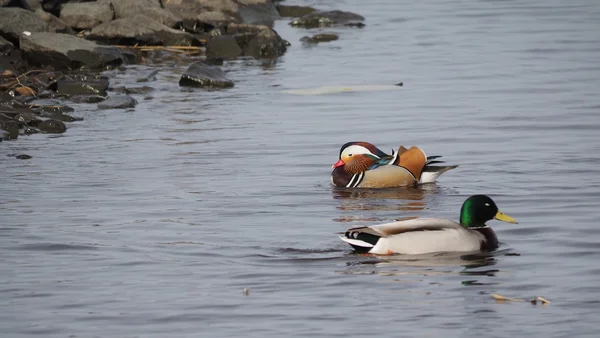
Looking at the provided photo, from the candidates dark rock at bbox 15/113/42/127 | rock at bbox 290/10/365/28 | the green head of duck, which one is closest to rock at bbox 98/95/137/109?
dark rock at bbox 15/113/42/127

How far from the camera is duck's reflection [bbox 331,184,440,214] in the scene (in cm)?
1398

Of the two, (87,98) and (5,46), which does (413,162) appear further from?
(5,46)

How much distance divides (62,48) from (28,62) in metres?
0.68

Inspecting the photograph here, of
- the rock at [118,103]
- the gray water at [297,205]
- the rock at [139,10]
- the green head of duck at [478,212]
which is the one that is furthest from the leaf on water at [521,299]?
the rock at [139,10]

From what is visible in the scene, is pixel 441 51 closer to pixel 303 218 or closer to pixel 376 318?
pixel 303 218

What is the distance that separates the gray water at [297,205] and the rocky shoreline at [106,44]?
22.3 inches

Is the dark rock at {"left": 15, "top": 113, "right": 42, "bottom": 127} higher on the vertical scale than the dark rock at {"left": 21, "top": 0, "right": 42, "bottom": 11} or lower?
lower

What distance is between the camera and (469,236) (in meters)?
11.5

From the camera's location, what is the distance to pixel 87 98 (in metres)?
21.4

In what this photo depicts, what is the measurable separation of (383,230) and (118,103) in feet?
34.8

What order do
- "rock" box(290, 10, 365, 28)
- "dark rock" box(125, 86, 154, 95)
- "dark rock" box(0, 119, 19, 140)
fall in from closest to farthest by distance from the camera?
1. "dark rock" box(0, 119, 19, 140)
2. "dark rock" box(125, 86, 154, 95)
3. "rock" box(290, 10, 365, 28)

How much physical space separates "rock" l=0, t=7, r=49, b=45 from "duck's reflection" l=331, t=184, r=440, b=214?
1100 cm

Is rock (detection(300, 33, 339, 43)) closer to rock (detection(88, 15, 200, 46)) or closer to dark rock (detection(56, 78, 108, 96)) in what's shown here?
rock (detection(88, 15, 200, 46))

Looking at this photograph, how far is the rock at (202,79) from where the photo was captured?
2325 cm
